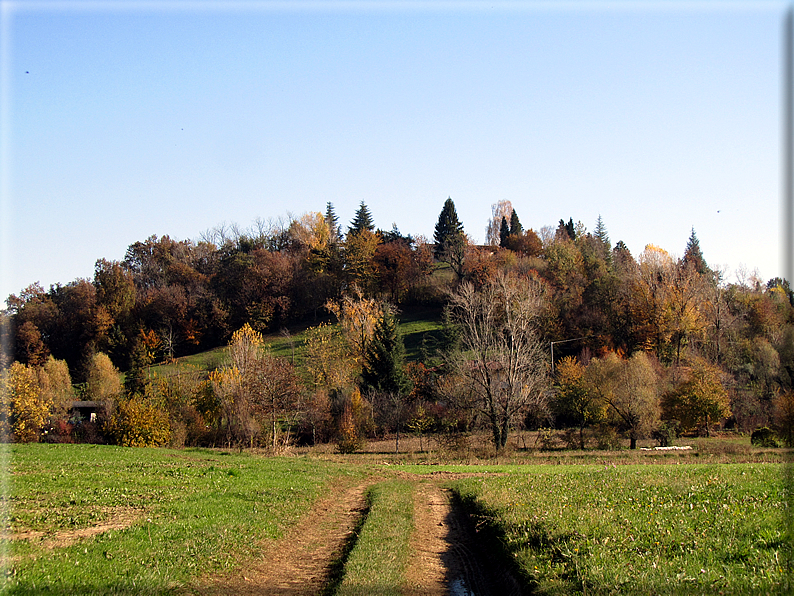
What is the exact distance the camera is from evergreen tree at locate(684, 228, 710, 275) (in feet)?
318

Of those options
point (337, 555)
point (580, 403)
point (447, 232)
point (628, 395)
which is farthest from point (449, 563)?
point (447, 232)

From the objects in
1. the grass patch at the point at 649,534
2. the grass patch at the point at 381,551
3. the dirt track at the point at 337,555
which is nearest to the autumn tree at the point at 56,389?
the grass patch at the point at 381,551

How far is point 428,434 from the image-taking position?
163 ft

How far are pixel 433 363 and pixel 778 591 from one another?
204 feet

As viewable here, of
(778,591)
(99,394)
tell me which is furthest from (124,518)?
(99,394)

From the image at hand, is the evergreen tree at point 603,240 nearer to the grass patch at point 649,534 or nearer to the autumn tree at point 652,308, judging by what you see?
the autumn tree at point 652,308

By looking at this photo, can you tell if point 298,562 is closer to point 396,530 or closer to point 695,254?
point 396,530

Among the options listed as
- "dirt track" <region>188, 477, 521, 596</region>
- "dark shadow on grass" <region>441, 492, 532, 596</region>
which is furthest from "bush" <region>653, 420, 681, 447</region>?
"dark shadow on grass" <region>441, 492, 532, 596</region>

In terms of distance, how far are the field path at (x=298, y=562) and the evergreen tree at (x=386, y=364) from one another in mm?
39293

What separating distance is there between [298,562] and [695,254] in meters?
118

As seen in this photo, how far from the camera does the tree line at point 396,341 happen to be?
42406 mm

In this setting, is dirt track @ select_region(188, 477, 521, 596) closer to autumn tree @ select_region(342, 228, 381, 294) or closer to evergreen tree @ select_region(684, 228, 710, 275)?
autumn tree @ select_region(342, 228, 381, 294)

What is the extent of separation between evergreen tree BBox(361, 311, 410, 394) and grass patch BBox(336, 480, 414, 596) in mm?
38227

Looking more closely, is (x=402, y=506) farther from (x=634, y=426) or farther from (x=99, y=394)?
(x=99, y=394)
